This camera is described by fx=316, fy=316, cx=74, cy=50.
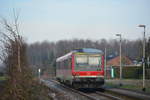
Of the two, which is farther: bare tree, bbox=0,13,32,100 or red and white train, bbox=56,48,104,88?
red and white train, bbox=56,48,104,88

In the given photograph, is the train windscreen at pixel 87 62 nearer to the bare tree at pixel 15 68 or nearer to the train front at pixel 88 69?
the train front at pixel 88 69

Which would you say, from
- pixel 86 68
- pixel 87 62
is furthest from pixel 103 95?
pixel 87 62

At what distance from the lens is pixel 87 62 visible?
26.2 meters

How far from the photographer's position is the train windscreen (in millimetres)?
25844

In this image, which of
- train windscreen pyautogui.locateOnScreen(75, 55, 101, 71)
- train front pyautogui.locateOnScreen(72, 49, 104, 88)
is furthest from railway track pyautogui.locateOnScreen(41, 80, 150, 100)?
train windscreen pyautogui.locateOnScreen(75, 55, 101, 71)

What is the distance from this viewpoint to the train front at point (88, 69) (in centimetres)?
2556

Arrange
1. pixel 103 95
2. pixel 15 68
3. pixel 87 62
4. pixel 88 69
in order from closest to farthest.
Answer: pixel 15 68, pixel 103 95, pixel 88 69, pixel 87 62

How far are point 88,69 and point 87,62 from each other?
709 mm

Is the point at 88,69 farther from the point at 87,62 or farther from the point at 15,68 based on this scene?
the point at 15,68

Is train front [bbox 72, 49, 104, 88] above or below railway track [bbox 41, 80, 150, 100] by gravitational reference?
above

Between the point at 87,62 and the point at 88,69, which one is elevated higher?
the point at 87,62

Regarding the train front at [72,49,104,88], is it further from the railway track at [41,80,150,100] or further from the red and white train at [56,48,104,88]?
the railway track at [41,80,150,100]

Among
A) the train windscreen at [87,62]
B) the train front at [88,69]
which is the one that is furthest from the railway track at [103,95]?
the train windscreen at [87,62]

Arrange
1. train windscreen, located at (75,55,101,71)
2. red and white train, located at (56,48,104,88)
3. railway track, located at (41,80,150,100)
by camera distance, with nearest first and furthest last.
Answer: railway track, located at (41,80,150,100)
red and white train, located at (56,48,104,88)
train windscreen, located at (75,55,101,71)
